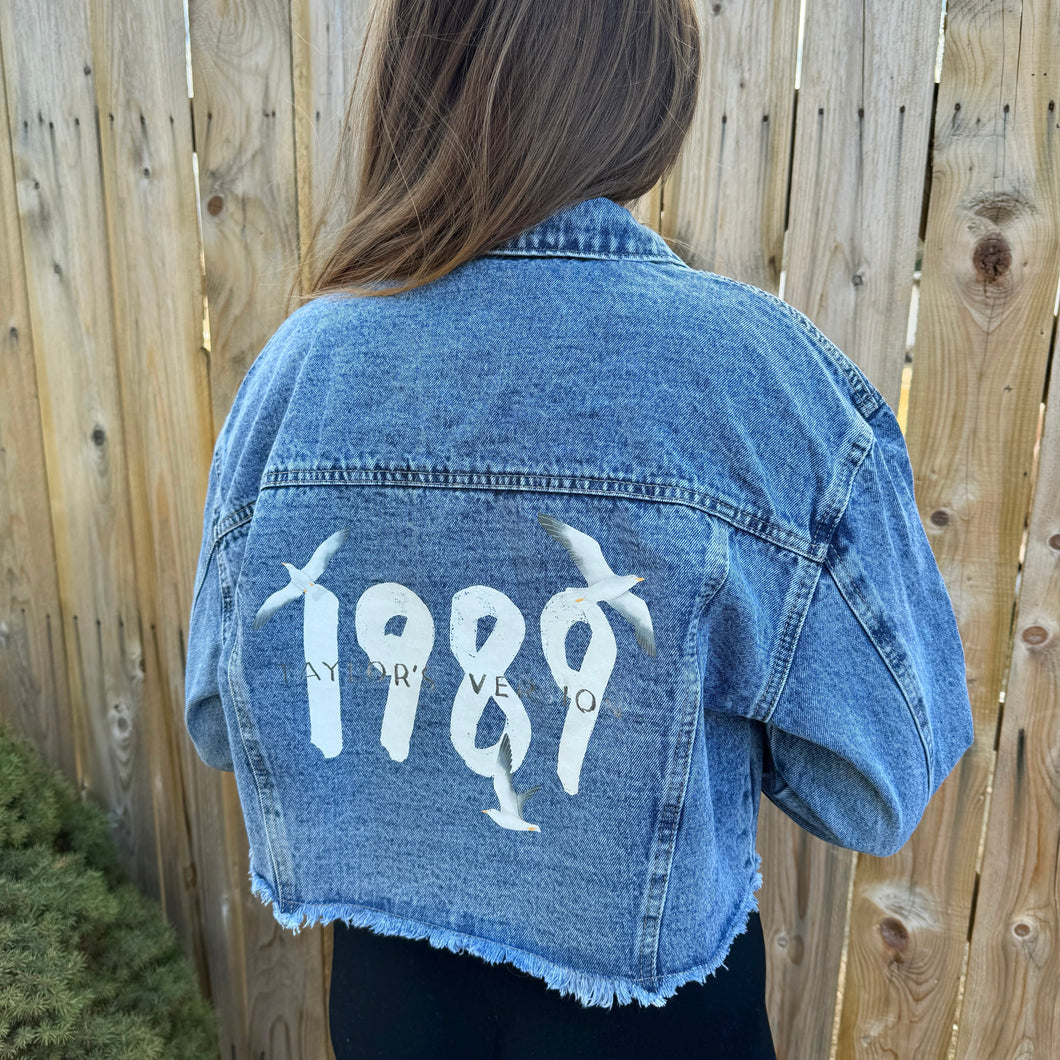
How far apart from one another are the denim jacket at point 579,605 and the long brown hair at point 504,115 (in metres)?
0.04

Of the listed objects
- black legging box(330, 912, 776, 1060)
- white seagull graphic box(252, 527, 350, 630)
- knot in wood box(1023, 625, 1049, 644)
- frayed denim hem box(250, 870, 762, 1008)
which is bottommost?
black legging box(330, 912, 776, 1060)

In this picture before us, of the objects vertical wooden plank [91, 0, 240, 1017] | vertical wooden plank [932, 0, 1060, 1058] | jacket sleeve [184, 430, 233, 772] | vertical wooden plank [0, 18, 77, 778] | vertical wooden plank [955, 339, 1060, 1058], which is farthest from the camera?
vertical wooden plank [0, 18, 77, 778]

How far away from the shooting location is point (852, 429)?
812 mm

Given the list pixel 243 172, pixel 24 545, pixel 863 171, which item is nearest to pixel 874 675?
pixel 863 171

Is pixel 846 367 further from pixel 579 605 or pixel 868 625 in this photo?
pixel 579 605

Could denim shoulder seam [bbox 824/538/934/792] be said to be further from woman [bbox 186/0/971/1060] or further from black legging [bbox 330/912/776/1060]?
black legging [bbox 330/912/776/1060]

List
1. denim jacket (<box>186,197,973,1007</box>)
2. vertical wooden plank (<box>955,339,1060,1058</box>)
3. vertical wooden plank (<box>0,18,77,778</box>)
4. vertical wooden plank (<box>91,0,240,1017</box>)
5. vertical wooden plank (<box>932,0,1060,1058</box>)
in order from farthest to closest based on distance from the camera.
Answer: vertical wooden plank (<box>0,18,77,778</box>), vertical wooden plank (<box>91,0,240,1017</box>), vertical wooden plank (<box>955,339,1060,1058</box>), vertical wooden plank (<box>932,0,1060,1058</box>), denim jacket (<box>186,197,973,1007</box>)

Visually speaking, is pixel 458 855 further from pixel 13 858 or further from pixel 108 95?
pixel 108 95

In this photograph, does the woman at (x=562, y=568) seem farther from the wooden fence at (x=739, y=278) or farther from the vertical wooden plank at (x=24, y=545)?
the vertical wooden plank at (x=24, y=545)

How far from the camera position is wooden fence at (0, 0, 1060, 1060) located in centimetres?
131

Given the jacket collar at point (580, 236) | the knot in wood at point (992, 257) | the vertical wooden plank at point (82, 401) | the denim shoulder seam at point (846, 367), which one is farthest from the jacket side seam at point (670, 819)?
the vertical wooden plank at point (82, 401)

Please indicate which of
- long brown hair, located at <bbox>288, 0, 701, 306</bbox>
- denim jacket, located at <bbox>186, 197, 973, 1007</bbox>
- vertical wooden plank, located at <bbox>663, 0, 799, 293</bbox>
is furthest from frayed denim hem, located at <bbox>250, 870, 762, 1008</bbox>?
vertical wooden plank, located at <bbox>663, 0, 799, 293</bbox>

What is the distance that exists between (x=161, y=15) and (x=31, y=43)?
10.7 inches

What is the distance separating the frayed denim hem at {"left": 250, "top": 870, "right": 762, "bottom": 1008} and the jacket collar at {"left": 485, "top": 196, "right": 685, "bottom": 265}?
727 millimetres
